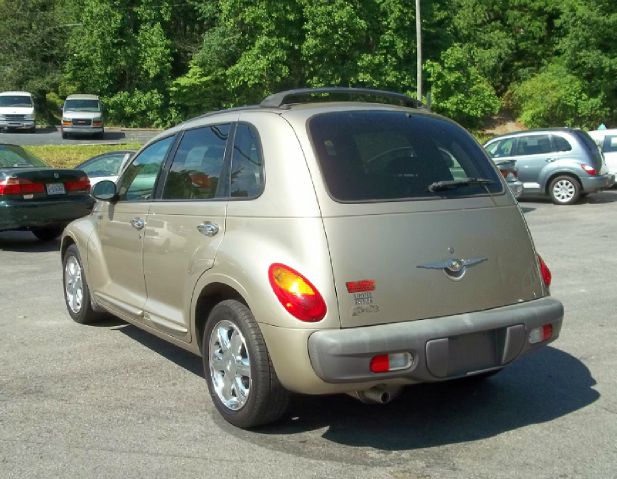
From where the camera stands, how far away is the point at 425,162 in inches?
186

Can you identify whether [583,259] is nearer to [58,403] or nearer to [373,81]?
[58,403]

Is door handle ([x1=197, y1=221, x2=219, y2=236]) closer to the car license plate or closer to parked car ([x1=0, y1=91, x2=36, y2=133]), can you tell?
the car license plate

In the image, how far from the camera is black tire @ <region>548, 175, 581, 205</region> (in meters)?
17.7

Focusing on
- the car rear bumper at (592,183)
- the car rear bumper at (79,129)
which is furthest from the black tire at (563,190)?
the car rear bumper at (79,129)

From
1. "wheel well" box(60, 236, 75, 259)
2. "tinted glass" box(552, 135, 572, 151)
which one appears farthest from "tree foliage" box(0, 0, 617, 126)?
"wheel well" box(60, 236, 75, 259)

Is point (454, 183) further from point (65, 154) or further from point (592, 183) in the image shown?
point (65, 154)

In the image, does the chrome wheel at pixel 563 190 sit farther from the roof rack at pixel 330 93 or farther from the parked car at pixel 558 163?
the roof rack at pixel 330 93

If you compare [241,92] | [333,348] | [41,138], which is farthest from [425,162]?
[241,92]

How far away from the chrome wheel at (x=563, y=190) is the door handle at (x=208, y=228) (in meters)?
14.3

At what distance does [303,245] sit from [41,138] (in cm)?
3821

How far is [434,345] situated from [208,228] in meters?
1.53

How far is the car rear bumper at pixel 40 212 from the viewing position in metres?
11.4

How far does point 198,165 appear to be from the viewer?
5266mm

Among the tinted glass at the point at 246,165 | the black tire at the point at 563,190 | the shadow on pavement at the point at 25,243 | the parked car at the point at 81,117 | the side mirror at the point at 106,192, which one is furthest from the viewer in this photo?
the parked car at the point at 81,117
